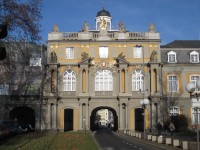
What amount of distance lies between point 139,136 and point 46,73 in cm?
2217

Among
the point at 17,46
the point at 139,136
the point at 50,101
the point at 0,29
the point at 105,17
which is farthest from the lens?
the point at 105,17

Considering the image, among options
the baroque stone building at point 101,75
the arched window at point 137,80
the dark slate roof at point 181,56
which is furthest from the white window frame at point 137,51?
the dark slate roof at point 181,56

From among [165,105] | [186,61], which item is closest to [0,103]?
[165,105]

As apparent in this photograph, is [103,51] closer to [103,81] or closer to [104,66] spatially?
[104,66]

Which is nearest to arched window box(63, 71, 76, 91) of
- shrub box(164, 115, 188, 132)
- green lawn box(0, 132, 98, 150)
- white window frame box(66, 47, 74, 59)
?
white window frame box(66, 47, 74, 59)

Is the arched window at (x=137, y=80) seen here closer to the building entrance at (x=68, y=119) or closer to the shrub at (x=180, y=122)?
the shrub at (x=180, y=122)

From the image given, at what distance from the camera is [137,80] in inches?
2267

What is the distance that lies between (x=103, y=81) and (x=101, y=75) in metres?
1.02

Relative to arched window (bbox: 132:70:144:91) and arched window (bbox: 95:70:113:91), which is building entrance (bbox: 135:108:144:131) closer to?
arched window (bbox: 132:70:144:91)

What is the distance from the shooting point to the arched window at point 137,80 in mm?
57406

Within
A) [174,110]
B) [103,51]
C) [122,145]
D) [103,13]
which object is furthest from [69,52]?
[122,145]

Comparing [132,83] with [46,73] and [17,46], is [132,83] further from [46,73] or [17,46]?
[17,46]

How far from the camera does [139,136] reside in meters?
40.7

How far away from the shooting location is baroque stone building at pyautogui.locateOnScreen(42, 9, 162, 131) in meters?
56.2
